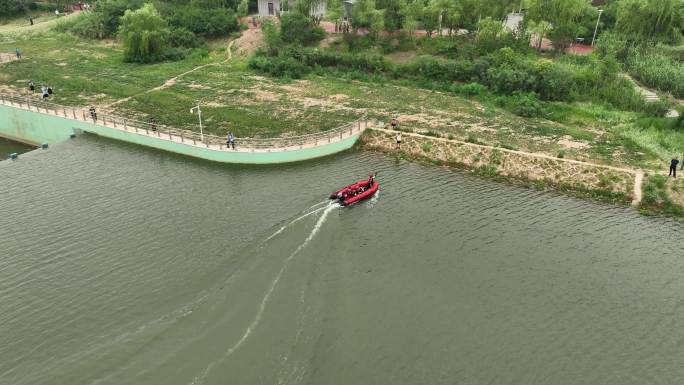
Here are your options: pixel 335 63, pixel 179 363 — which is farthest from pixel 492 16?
pixel 179 363

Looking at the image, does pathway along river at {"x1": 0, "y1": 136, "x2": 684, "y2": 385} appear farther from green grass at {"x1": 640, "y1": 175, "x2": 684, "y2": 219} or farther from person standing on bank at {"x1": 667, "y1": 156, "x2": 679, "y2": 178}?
person standing on bank at {"x1": 667, "y1": 156, "x2": 679, "y2": 178}

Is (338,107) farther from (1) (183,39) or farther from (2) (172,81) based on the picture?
(1) (183,39)

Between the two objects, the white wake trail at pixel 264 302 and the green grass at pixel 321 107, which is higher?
the green grass at pixel 321 107

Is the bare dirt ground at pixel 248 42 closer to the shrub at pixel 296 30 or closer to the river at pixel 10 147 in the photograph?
the shrub at pixel 296 30

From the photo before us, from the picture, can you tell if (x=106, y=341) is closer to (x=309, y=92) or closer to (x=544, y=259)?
(x=544, y=259)

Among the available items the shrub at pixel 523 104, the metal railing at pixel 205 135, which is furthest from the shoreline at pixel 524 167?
the shrub at pixel 523 104

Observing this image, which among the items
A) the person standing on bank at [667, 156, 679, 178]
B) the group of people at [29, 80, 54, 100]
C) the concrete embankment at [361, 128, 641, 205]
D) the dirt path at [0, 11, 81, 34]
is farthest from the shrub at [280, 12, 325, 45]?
the person standing on bank at [667, 156, 679, 178]

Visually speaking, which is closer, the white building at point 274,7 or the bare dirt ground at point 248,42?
the bare dirt ground at point 248,42
